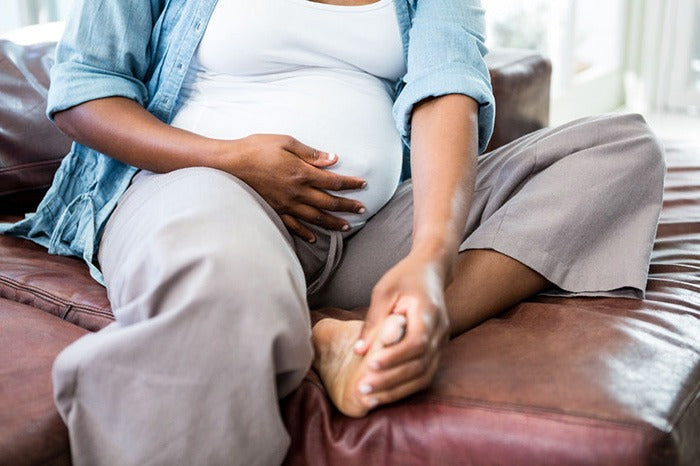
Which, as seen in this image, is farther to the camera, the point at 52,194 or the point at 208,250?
the point at 52,194

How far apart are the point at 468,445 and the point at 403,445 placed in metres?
0.07

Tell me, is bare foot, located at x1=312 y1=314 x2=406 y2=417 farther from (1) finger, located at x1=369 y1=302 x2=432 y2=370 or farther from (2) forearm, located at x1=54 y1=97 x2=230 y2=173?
(2) forearm, located at x1=54 y1=97 x2=230 y2=173

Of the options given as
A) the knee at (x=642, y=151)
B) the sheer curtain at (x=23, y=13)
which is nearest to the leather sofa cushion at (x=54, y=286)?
the knee at (x=642, y=151)

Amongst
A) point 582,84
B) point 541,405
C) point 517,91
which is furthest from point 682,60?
point 541,405

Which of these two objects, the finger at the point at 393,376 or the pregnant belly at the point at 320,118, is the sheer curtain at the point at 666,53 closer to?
the pregnant belly at the point at 320,118

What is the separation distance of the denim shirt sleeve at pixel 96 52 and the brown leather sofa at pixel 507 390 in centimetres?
27

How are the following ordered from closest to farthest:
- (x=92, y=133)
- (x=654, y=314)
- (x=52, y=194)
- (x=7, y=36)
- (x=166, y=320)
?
(x=166, y=320)
(x=654, y=314)
(x=92, y=133)
(x=52, y=194)
(x=7, y=36)

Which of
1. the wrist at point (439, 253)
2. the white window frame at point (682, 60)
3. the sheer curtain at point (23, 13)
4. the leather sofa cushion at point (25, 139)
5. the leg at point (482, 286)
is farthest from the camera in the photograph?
the white window frame at point (682, 60)

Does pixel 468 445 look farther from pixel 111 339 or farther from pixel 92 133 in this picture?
pixel 92 133

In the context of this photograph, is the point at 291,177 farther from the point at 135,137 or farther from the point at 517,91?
the point at 517,91

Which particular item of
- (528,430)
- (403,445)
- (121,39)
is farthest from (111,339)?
(121,39)

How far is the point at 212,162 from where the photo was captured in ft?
3.66

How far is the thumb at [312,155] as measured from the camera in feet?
3.70

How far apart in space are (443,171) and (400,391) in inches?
13.2
